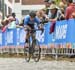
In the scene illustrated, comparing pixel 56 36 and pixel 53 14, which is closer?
pixel 56 36

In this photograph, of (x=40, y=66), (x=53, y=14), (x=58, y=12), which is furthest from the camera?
(x=53, y=14)

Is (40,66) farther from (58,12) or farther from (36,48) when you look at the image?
(58,12)

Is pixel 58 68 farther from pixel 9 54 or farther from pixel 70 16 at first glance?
pixel 9 54

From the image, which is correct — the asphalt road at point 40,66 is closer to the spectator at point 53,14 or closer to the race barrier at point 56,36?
the race barrier at point 56,36

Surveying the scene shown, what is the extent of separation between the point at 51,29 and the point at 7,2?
6366 centimetres

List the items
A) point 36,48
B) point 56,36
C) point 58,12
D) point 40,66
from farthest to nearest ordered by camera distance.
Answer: point 58,12 < point 56,36 < point 36,48 < point 40,66

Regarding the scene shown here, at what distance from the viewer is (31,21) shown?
53.4 ft

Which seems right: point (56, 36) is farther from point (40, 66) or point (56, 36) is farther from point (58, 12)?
point (40, 66)

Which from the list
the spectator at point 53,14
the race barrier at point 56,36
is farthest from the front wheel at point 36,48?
the spectator at point 53,14

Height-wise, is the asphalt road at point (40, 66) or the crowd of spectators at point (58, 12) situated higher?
the crowd of spectators at point (58, 12)

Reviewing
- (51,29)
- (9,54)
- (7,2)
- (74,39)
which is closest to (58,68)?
(74,39)

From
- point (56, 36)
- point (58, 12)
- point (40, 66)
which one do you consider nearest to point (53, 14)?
point (58, 12)

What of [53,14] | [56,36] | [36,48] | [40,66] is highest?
[53,14]

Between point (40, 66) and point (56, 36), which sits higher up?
point (56, 36)
